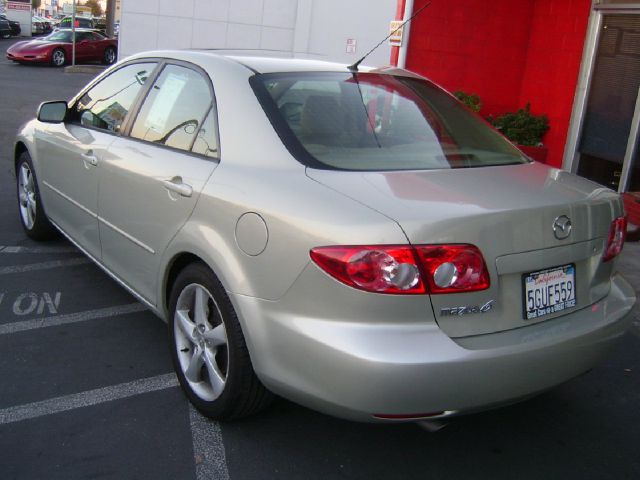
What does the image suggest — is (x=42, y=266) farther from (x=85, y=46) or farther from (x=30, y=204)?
(x=85, y=46)

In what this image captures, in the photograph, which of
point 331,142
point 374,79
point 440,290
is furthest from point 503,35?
point 440,290

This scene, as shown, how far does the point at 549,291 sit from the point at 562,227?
0.25m

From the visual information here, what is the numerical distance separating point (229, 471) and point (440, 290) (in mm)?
1157

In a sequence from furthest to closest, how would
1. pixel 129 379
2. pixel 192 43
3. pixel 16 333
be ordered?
pixel 192 43
pixel 16 333
pixel 129 379

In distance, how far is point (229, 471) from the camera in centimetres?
286

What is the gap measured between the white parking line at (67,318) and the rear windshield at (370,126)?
195cm

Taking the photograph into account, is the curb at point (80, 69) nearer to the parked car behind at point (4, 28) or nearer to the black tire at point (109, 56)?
the black tire at point (109, 56)

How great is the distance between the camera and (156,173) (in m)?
3.45

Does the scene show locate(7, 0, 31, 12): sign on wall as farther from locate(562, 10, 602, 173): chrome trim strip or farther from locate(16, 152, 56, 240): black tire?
locate(16, 152, 56, 240): black tire

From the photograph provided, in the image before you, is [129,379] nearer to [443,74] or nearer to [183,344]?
[183,344]

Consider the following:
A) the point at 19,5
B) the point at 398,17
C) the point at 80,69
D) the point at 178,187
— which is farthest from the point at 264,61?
the point at 19,5

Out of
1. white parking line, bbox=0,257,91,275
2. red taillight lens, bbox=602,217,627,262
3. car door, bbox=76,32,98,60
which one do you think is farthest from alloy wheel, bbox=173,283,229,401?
car door, bbox=76,32,98,60

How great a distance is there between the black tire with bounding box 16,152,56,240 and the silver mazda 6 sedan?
5.57 feet

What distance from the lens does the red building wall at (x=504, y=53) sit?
8656 mm
